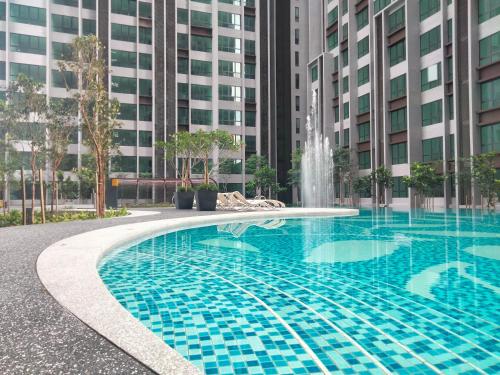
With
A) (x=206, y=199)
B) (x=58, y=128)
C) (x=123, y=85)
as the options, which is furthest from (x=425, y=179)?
(x=123, y=85)

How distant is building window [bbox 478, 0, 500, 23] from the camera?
28.4 m

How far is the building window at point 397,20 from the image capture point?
3693 centimetres

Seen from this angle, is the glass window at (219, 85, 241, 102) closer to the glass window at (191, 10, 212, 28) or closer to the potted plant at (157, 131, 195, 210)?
the glass window at (191, 10, 212, 28)

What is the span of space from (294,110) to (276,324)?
55.4 m

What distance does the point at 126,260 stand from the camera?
8.09 m

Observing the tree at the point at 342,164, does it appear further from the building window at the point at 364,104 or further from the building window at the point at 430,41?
the building window at the point at 430,41

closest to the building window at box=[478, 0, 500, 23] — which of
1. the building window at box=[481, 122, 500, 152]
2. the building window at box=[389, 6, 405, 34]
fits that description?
the building window at box=[481, 122, 500, 152]

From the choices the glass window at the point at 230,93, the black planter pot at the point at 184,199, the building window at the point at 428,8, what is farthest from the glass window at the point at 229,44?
the black planter pot at the point at 184,199

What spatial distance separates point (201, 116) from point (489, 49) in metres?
29.2

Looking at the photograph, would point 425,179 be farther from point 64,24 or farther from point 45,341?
point 64,24

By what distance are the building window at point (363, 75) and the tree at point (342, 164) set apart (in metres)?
7.06

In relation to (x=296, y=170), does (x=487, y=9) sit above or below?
above

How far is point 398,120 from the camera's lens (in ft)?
123

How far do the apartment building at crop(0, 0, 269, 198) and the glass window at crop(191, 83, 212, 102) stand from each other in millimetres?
124
